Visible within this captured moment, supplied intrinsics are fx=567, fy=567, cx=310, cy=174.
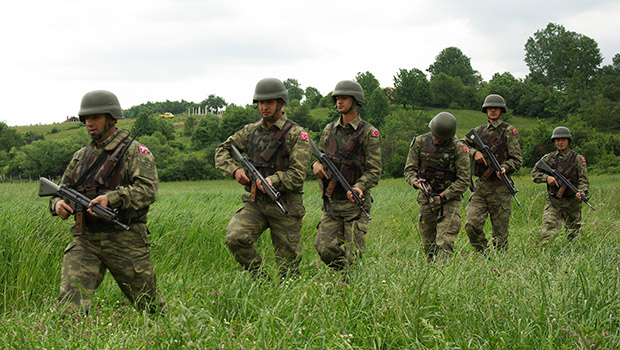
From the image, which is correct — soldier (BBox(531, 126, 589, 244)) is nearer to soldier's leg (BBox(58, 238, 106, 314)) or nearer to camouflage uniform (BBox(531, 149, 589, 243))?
camouflage uniform (BBox(531, 149, 589, 243))

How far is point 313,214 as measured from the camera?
38.3 ft

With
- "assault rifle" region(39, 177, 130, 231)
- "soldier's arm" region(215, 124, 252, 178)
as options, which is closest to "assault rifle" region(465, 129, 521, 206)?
"soldier's arm" region(215, 124, 252, 178)

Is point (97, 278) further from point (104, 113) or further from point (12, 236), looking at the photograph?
point (12, 236)

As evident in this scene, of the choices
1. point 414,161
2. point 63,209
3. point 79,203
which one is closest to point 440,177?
point 414,161

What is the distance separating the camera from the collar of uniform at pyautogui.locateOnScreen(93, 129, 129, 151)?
450cm

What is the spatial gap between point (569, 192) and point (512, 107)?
7660cm

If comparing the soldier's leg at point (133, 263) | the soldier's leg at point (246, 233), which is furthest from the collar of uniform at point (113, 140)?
the soldier's leg at point (246, 233)

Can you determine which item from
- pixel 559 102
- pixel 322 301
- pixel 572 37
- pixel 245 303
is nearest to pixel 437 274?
pixel 322 301

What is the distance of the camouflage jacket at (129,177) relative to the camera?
14.4 feet

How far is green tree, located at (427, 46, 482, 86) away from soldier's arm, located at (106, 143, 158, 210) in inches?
4654

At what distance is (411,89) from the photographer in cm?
8919

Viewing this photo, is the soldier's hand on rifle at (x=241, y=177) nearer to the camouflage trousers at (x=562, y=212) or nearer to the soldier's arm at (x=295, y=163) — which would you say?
the soldier's arm at (x=295, y=163)

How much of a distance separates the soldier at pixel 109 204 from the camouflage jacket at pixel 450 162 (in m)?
3.41

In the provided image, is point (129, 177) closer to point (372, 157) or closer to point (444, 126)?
point (372, 157)
